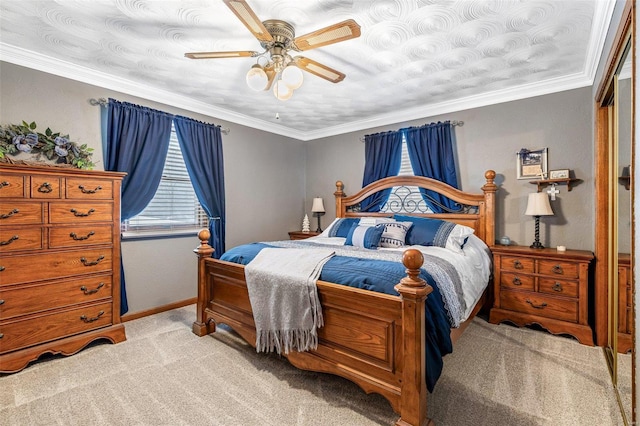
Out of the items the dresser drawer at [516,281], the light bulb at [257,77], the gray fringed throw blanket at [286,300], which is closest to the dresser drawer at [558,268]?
the dresser drawer at [516,281]

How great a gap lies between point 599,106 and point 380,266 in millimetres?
2342

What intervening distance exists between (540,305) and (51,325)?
166 inches

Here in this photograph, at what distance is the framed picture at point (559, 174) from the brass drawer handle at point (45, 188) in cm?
458

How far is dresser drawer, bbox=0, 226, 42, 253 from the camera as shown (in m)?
2.21

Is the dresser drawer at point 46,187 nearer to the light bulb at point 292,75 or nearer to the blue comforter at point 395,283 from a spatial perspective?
the light bulb at point 292,75

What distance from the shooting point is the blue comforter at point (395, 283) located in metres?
1.72

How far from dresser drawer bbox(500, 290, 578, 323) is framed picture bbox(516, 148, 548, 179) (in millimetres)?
1258

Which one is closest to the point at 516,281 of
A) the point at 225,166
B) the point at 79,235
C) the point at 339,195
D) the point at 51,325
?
the point at 339,195

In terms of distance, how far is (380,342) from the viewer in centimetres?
177

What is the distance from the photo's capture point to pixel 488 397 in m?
1.94

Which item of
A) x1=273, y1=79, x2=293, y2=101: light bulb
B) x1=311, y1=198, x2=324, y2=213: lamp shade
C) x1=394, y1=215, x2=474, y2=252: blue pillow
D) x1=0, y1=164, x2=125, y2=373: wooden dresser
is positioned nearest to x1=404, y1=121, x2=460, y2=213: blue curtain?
x1=394, y1=215, x2=474, y2=252: blue pillow

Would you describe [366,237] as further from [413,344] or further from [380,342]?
[413,344]

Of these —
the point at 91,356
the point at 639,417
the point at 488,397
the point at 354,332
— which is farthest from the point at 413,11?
the point at 91,356

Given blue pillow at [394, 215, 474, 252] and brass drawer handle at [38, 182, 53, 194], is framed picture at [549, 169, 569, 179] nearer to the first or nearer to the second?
blue pillow at [394, 215, 474, 252]
